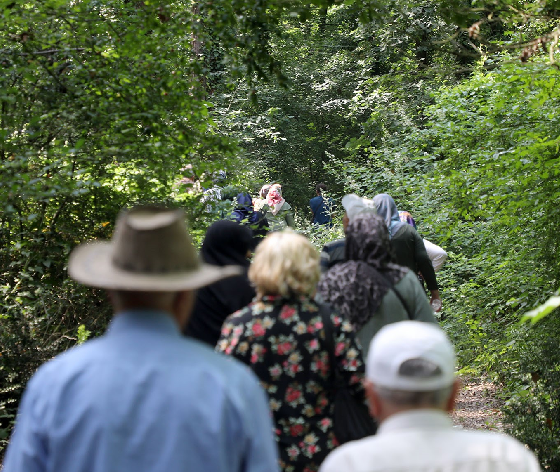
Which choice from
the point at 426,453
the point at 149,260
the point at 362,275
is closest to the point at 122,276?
the point at 149,260

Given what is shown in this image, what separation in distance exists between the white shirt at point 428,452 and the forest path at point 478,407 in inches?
241

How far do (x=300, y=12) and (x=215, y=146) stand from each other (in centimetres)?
134

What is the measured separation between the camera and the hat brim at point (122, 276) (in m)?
2.30

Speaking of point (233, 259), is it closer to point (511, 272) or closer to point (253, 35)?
point (253, 35)

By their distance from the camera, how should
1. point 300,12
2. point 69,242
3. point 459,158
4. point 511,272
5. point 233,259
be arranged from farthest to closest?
point 459,158
point 511,272
point 69,242
point 300,12
point 233,259

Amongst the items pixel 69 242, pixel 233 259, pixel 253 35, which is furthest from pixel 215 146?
pixel 233 259

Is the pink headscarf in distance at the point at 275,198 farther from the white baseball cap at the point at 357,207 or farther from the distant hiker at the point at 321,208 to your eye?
the white baseball cap at the point at 357,207

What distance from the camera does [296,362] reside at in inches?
149

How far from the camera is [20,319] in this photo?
7164mm

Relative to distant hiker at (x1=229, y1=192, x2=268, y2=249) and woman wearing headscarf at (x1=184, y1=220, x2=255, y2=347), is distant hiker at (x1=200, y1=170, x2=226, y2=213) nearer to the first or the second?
distant hiker at (x1=229, y1=192, x2=268, y2=249)

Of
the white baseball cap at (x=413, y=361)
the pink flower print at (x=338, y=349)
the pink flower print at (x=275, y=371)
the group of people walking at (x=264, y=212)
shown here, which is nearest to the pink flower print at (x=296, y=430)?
the pink flower print at (x=275, y=371)

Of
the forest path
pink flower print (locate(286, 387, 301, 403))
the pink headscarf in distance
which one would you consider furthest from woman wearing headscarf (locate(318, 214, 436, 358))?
the pink headscarf in distance

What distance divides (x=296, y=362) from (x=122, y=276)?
158 cm

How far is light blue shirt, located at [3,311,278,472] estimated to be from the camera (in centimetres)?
214
